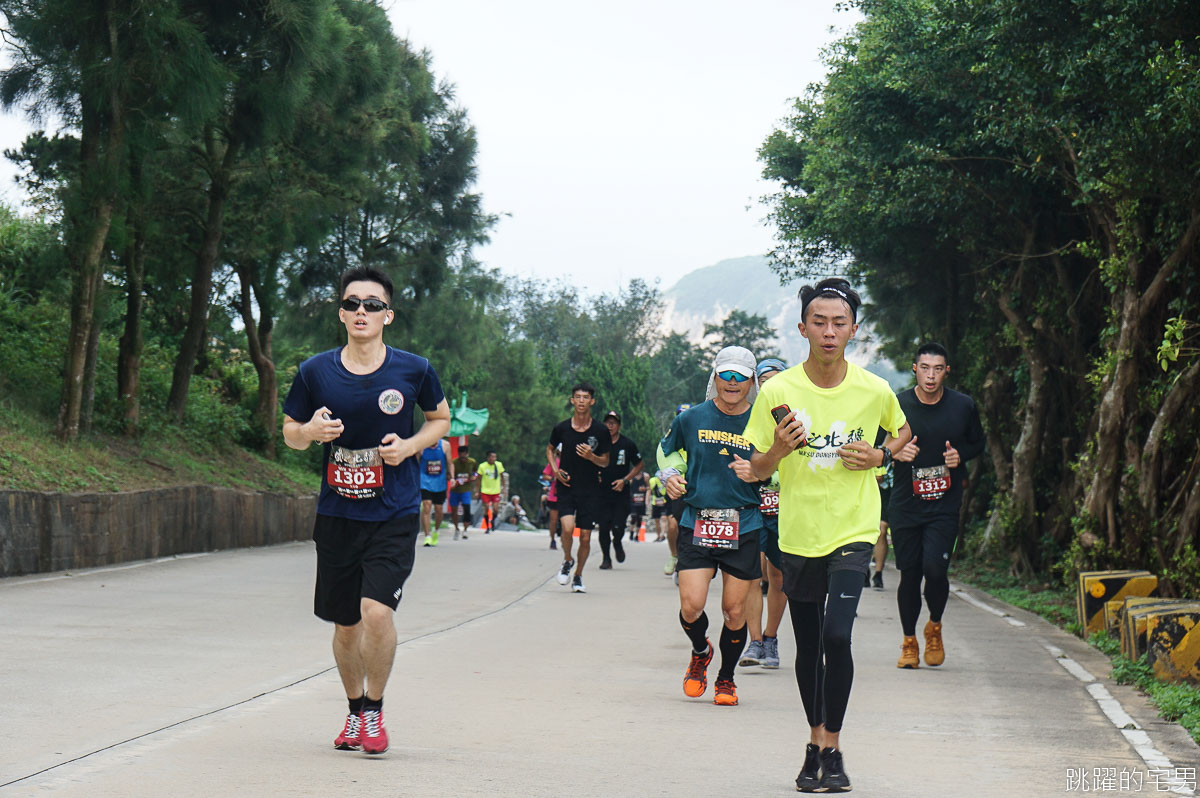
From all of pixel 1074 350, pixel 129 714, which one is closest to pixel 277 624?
pixel 129 714

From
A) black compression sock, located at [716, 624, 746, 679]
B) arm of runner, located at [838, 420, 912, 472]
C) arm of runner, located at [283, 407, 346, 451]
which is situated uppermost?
arm of runner, located at [283, 407, 346, 451]

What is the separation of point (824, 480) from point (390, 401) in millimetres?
1813

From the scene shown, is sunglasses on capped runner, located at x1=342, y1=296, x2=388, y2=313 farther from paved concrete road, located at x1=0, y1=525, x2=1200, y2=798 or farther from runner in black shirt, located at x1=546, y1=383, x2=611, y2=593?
runner in black shirt, located at x1=546, y1=383, x2=611, y2=593

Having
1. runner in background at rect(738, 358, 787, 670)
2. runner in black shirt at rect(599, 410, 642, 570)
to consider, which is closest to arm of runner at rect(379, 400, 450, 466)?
runner in background at rect(738, 358, 787, 670)

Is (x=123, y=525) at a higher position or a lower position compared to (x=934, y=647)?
higher

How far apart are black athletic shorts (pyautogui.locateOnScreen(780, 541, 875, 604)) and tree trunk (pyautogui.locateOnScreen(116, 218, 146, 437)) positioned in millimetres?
15914

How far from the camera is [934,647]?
9883mm

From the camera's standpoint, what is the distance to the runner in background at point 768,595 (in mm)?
9172

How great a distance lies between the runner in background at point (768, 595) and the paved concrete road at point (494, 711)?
0.30 meters

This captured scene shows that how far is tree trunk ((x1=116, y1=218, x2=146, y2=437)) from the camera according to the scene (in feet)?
67.3

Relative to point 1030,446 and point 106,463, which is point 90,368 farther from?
point 1030,446

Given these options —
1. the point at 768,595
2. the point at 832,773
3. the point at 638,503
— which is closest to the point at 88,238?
the point at 768,595

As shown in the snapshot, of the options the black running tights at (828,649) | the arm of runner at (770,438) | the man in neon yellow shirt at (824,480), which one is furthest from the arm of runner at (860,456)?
the black running tights at (828,649)

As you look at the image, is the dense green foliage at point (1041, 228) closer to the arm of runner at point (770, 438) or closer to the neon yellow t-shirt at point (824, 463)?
the neon yellow t-shirt at point (824, 463)
